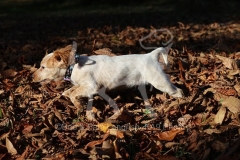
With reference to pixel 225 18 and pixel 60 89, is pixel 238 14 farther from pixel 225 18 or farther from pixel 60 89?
pixel 60 89

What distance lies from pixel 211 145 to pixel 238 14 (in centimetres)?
1182

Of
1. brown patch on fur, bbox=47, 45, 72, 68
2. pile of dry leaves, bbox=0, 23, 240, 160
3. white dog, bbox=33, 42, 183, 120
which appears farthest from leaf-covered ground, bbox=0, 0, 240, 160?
brown patch on fur, bbox=47, 45, 72, 68

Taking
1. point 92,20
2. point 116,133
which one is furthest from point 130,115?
point 92,20

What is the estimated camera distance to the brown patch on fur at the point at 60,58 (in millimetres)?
4547

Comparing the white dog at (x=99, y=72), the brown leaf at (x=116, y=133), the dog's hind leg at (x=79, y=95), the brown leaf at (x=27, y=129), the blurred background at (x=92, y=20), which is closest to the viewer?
the brown leaf at (x=116, y=133)

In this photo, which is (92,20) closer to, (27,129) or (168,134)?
(27,129)

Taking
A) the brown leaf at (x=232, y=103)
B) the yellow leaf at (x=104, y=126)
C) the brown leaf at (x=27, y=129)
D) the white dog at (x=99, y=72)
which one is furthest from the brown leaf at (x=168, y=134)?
the brown leaf at (x=27, y=129)

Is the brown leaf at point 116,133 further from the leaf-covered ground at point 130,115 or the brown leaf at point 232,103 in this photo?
the brown leaf at point 232,103

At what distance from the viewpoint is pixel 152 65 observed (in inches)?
188

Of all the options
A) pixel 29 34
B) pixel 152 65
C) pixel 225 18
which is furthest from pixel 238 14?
pixel 152 65

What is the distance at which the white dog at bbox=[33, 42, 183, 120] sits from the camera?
15.0ft

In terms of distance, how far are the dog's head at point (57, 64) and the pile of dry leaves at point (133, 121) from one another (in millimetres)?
291

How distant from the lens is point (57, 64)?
4.68m

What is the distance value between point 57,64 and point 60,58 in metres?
0.10
